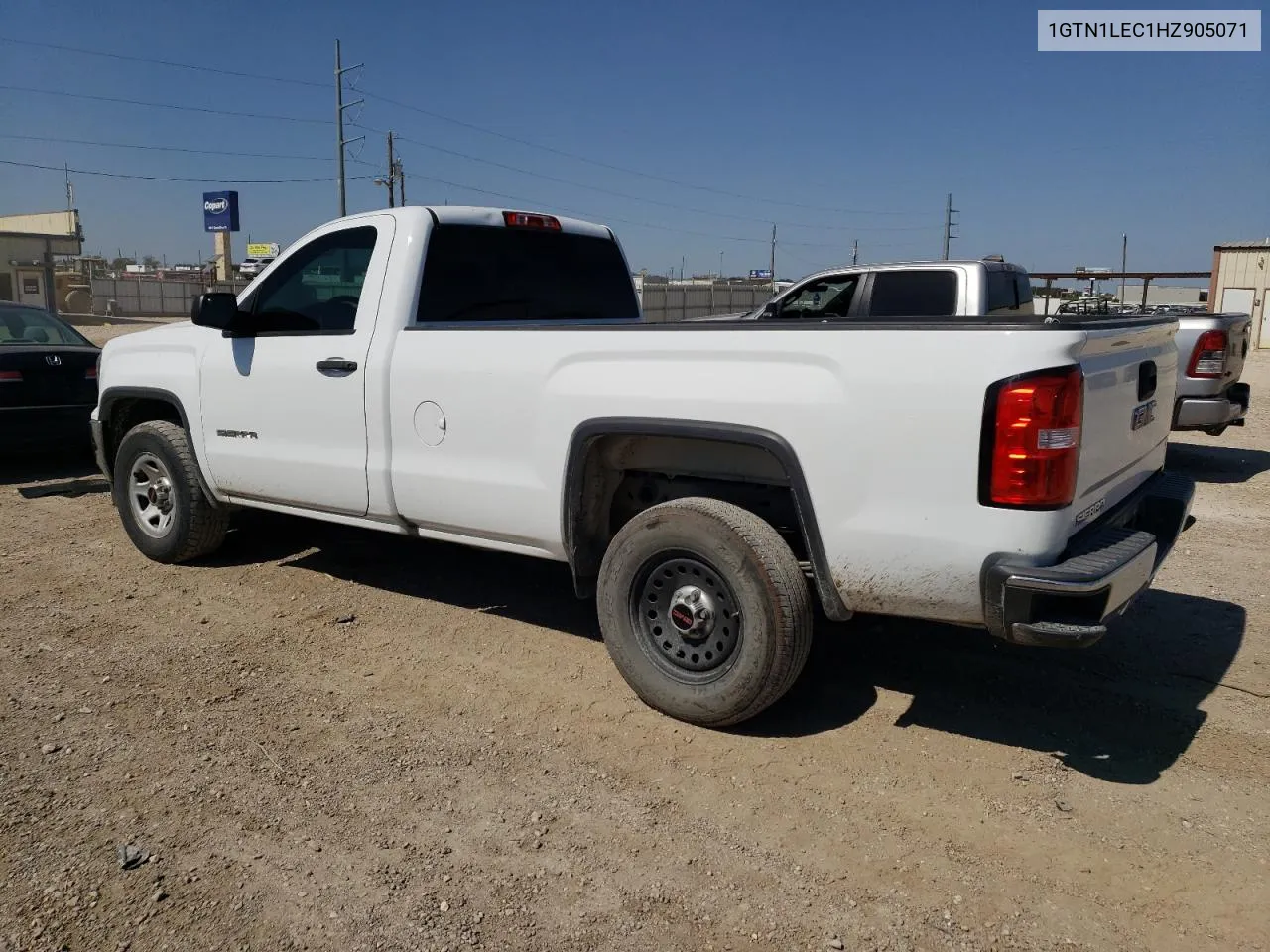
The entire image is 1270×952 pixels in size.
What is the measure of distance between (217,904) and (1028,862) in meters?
2.38

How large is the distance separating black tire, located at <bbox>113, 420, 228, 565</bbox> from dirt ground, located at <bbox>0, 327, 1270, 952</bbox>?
0.52 meters

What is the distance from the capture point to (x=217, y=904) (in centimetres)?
286

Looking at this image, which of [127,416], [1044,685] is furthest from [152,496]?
[1044,685]

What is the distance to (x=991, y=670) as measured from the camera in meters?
4.53

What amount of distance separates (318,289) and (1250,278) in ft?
112

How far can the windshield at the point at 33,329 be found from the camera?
9180mm

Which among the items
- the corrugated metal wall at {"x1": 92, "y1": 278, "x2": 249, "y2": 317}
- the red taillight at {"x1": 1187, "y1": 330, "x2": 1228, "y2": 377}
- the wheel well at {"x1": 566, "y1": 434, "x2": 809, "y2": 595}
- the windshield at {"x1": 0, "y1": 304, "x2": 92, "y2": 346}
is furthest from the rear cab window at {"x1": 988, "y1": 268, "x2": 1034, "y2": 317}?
the corrugated metal wall at {"x1": 92, "y1": 278, "x2": 249, "y2": 317}

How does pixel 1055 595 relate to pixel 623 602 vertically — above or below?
above

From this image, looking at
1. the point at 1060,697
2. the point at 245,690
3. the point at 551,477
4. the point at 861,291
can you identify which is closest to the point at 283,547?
Result: the point at 245,690

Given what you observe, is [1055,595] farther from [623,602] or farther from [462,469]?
[462,469]

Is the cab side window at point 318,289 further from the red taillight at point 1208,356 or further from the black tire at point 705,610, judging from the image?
the red taillight at point 1208,356

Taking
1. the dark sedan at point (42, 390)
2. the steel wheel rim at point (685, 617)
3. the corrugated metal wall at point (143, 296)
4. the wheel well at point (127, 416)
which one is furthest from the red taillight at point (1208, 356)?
the corrugated metal wall at point (143, 296)

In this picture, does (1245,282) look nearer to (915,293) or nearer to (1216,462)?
(1216,462)

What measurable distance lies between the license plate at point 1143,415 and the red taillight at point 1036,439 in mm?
858
